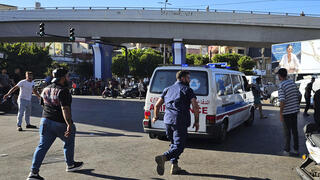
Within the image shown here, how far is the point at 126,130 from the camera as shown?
871 cm

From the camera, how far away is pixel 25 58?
143 ft

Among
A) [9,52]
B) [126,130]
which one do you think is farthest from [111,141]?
[9,52]

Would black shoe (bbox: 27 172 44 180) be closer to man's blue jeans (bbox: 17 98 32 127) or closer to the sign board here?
man's blue jeans (bbox: 17 98 32 127)

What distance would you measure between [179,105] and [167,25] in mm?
25888

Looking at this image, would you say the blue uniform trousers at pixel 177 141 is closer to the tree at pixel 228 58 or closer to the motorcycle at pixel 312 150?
the motorcycle at pixel 312 150

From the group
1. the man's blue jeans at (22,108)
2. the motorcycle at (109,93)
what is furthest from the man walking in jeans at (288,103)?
the motorcycle at (109,93)

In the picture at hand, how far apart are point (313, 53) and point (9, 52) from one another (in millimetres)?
40378

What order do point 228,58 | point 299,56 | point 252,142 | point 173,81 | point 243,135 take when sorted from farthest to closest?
point 228,58, point 299,56, point 243,135, point 252,142, point 173,81

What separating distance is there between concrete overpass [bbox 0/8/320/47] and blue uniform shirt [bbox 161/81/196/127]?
82.3 ft

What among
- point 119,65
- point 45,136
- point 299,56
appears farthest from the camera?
point 119,65

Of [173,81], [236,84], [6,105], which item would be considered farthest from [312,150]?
[6,105]

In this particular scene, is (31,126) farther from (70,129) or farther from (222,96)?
(222,96)

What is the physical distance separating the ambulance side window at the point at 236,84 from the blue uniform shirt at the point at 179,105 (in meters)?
3.65

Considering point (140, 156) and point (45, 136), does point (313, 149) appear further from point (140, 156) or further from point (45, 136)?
point (45, 136)
